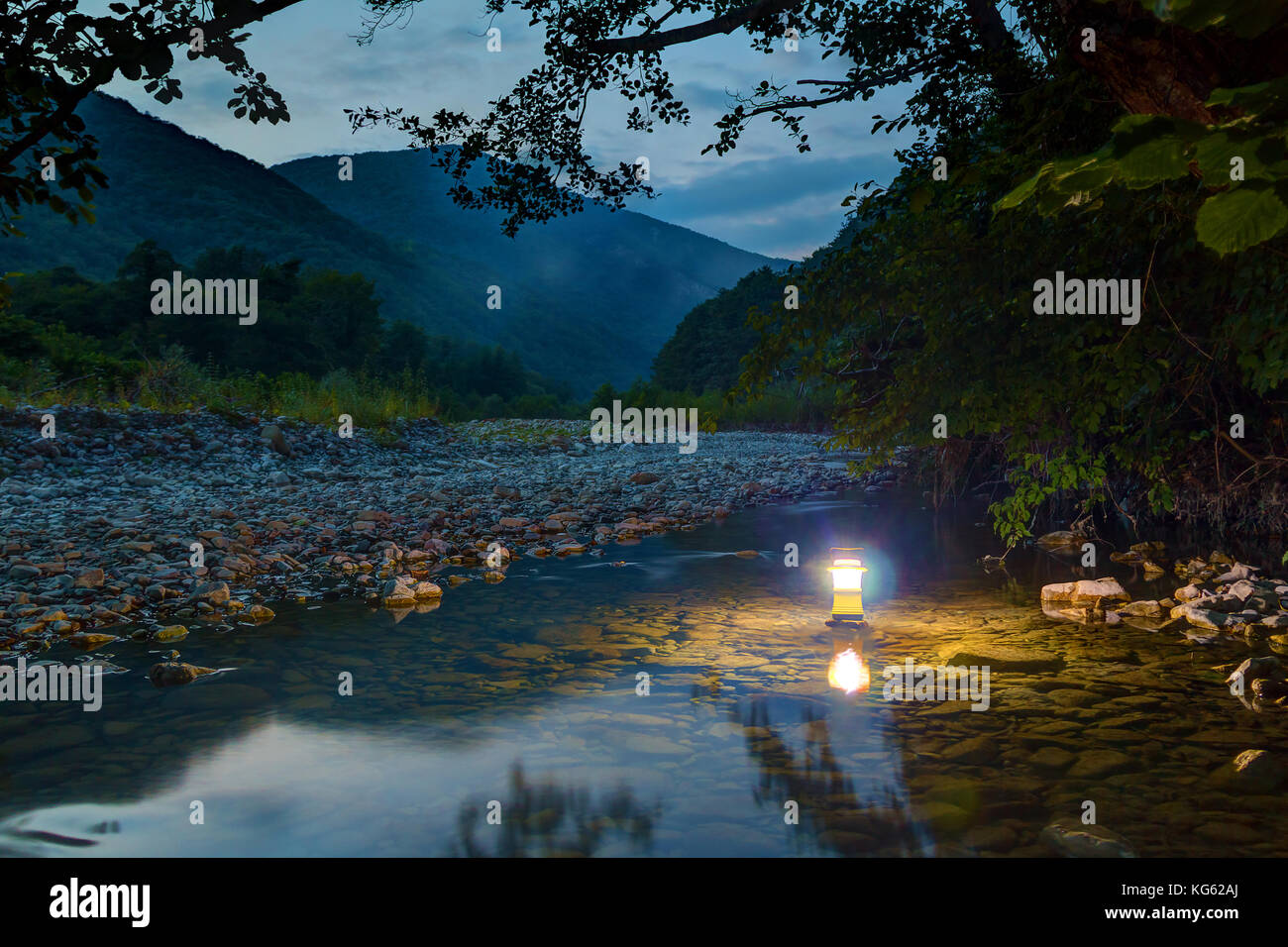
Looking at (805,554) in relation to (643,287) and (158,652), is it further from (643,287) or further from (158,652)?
(643,287)

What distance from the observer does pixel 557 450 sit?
72.3 feet

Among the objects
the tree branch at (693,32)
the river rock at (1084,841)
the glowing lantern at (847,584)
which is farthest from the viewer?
the tree branch at (693,32)

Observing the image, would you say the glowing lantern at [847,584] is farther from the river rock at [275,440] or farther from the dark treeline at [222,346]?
the dark treeline at [222,346]

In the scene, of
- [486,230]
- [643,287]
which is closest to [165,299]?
[486,230]

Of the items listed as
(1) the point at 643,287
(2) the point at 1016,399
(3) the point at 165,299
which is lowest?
(2) the point at 1016,399

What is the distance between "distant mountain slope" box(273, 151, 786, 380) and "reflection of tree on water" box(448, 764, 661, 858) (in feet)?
341

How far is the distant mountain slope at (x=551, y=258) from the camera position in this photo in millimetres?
121875

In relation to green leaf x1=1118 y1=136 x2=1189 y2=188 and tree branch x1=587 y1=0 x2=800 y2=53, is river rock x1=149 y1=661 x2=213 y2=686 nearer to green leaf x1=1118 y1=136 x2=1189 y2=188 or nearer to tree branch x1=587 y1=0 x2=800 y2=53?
green leaf x1=1118 y1=136 x2=1189 y2=188

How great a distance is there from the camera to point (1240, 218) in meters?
1.92

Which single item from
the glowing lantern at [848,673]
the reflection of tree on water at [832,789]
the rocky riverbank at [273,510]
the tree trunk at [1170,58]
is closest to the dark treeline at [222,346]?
the rocky riverbank at [273,510]

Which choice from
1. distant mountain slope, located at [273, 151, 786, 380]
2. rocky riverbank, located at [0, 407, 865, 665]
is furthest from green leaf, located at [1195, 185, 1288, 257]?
distant mountain slope, located at [273, 151, 786, 380]

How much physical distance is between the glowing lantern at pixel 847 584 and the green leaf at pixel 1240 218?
4.50 meters

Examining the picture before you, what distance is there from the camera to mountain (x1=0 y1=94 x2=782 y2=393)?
77.1 meters
